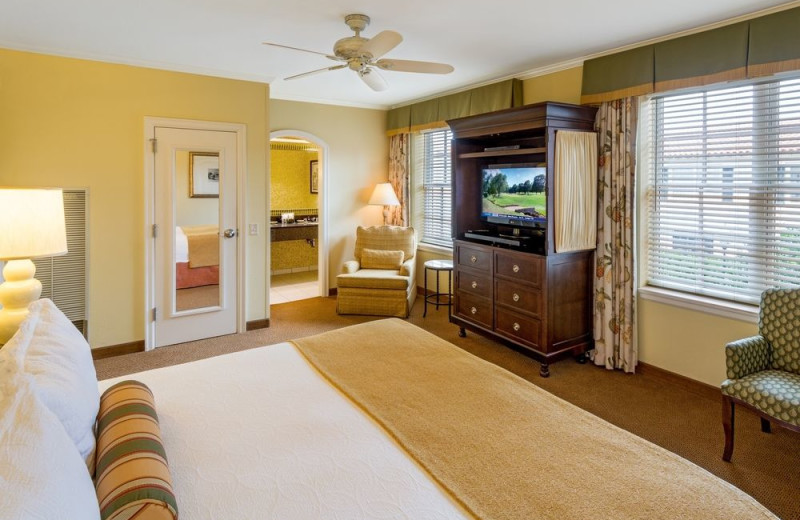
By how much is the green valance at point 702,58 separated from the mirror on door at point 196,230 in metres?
3.80

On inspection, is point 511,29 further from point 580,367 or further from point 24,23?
point 24,23

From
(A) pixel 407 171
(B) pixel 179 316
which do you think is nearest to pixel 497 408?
(B) pixel 179 316

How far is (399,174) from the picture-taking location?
6.40m

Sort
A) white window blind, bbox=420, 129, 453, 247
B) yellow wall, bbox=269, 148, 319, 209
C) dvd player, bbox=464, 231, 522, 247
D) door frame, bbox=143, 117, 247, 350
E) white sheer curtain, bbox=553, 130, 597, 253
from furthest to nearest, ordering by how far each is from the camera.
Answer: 1. yellow wall, bbox=269, 148, 319, 209
2. white window blind, bbox=420, 129, 453, 247
3. door frame, bbox=143, 117, 247, 350
4. dvd player, bbox=464, 231, 522, 247
5. white sheer curtain, bbox=553, 130, 597, 253

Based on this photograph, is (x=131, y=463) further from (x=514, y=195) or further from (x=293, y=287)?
(x=293, y=287)

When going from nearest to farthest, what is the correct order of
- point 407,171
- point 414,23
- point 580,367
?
point 414,23 → point 580,367 → point 407,171

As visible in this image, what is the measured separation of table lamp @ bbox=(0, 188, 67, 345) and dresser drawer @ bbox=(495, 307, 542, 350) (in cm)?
324

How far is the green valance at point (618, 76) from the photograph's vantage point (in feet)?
11.3

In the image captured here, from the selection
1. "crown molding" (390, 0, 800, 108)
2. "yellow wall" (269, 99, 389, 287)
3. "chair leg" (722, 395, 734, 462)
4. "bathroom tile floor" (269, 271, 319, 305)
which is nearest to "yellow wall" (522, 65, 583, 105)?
"crown molding" (390, 0, 800, 108)

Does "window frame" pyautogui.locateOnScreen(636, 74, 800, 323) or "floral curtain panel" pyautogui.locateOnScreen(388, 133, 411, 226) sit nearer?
"window frame" pyautogui.locateOnScreen(636, 74, 800, 323)

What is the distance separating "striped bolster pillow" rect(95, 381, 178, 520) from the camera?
107cm

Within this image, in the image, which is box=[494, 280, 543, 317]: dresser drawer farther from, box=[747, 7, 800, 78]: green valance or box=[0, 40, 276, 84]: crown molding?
box=[0, 40, 276, 84]: crown molding

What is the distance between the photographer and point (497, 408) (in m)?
1.74

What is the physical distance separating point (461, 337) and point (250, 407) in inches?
122
